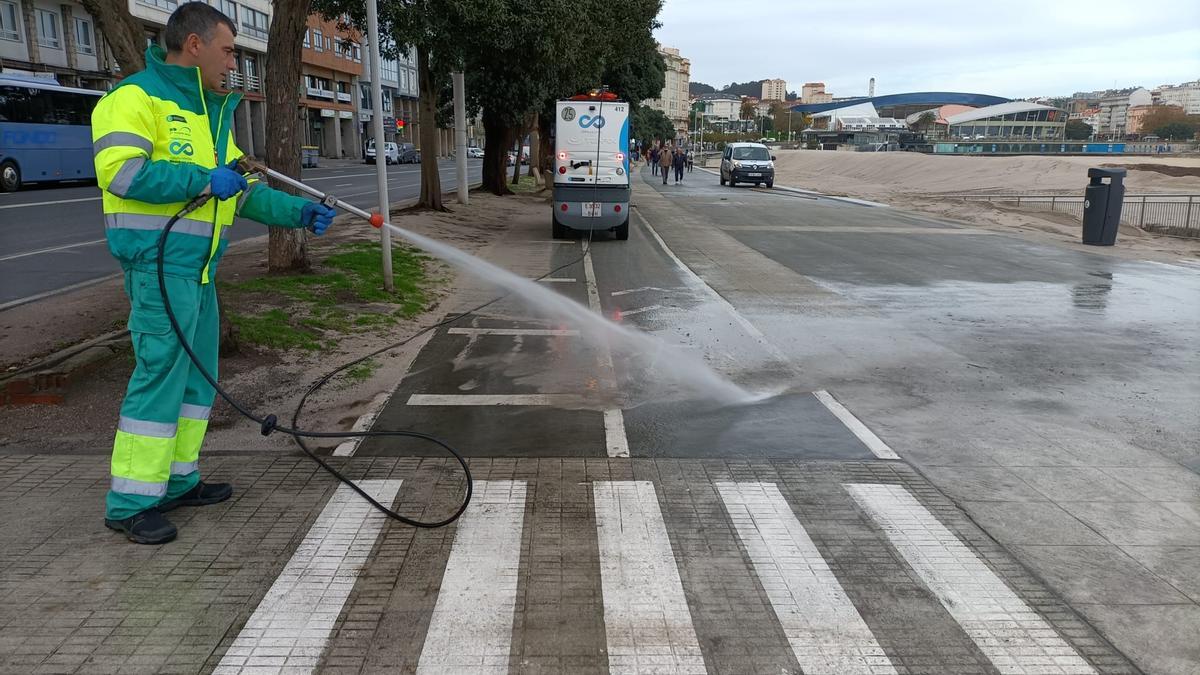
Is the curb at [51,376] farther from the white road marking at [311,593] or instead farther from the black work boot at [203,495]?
the white road marking at [311,593]

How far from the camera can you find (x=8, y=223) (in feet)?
56.4

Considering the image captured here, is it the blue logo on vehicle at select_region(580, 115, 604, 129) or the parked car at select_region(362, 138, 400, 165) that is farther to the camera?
the parked car at select_region(362, 138, 400, 165)

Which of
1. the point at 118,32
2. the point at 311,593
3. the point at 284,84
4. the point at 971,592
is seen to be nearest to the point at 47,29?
the point at 284,84

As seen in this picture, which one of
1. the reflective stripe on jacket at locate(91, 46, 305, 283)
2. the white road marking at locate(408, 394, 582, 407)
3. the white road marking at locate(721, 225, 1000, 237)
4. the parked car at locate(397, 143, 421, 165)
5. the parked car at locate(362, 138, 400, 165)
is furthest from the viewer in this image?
the parked car at locate(397, 143, 421, 165)

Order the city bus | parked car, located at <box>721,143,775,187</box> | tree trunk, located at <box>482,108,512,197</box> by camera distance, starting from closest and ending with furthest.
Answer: the city bus
tree trunk, located at <box>482,108,512,197</box>
parked car, located at <box>721,143,775,187</box>

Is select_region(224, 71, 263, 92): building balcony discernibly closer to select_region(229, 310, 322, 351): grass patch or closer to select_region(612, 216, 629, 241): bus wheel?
select_region(612, 216, 629, 241): bus wheel

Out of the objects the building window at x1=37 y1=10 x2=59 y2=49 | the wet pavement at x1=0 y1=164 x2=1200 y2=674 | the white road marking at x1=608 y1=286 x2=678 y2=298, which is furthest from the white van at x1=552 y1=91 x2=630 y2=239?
the building window at x1=37 y1=10 x2=59 y2=49

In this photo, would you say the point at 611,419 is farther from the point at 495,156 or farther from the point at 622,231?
the point at 495,156

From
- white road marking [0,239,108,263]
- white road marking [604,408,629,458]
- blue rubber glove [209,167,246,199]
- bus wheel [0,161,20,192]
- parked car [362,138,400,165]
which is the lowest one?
white road marking [604,408,629,458]

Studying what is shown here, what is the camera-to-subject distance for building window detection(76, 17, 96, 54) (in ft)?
146

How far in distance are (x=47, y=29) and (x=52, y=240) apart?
34966 mm

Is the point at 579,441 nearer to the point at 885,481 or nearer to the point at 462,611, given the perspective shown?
the point at 885,481

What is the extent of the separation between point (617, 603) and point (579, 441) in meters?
2.19

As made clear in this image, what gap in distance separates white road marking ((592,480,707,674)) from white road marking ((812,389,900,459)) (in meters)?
1.70
